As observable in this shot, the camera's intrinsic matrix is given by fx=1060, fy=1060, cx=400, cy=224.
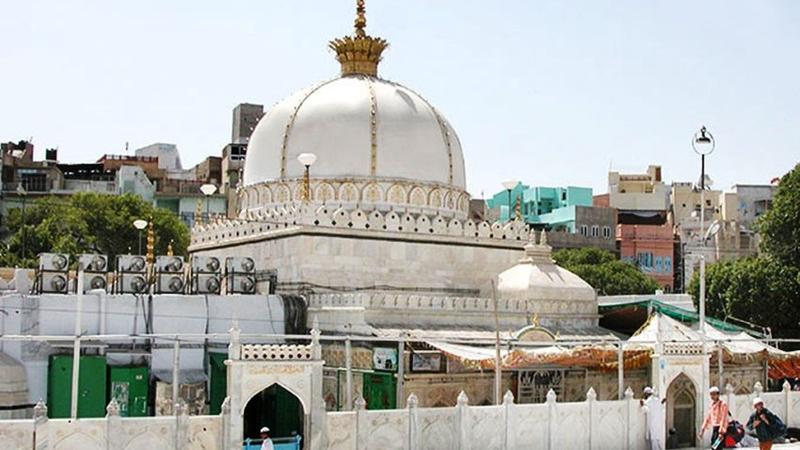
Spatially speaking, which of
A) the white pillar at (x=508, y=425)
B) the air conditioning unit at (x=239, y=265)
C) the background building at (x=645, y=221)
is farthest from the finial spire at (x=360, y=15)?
the background building at (x=645, y=221)

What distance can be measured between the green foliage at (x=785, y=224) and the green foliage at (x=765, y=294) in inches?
16.6

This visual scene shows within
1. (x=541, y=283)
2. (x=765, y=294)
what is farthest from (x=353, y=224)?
(x=765, y=294)

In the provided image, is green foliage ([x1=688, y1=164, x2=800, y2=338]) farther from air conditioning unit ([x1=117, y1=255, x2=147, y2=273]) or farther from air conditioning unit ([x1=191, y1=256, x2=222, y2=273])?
air conditioning unit ([x1=117, y1=255, x2=147, y2=273])

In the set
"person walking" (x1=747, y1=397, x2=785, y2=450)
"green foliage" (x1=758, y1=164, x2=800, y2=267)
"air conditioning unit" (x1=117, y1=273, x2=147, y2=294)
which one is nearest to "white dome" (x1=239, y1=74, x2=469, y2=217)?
"air conditioning unit" (x1=117, y1=273, x2=147, y2=294)

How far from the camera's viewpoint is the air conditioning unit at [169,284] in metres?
25.8

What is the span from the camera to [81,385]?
21719mm

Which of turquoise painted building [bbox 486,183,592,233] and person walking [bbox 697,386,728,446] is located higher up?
turquoise painted building [bbox 486,183,592,233]

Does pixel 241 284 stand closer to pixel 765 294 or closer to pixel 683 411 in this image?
pixel 683 411

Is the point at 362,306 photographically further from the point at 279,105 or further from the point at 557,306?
the point at 279,105

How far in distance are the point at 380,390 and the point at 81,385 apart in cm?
614

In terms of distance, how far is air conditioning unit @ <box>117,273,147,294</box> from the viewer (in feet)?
83.7

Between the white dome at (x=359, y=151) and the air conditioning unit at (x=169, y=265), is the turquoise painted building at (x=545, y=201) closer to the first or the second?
the white dome at (x=359, y=151)

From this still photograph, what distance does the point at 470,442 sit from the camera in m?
18.4

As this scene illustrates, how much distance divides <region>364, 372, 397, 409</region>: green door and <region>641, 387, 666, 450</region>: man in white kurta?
492 cm
